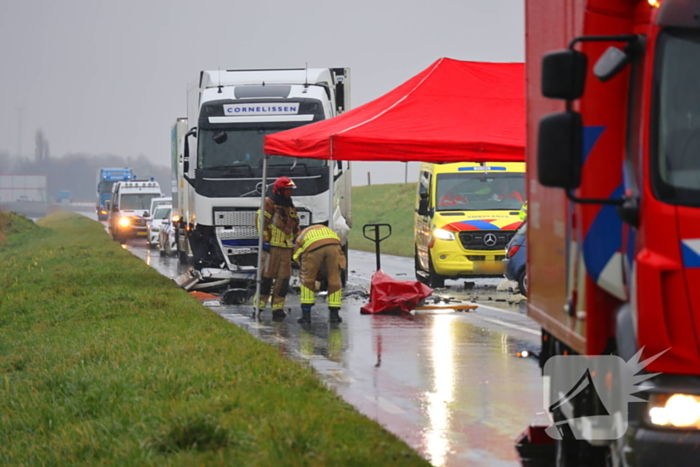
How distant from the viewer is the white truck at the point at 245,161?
1870cm

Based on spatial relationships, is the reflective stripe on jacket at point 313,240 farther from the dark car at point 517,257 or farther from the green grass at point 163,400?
the dark car at point 517,257

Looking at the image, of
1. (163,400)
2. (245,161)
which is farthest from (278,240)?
(163,400)

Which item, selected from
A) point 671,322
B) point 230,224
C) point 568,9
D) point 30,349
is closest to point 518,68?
point 230,224

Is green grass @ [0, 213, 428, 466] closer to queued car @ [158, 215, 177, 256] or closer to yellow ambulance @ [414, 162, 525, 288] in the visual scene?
yellow ambulance @ [414, 162, 525, 288]

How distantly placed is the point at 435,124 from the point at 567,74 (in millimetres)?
9471

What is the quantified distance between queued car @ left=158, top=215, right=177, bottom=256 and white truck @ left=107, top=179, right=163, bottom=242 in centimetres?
1115

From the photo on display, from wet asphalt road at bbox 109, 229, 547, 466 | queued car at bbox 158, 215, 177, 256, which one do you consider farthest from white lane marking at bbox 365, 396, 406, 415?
queued car at bbox 158, 215, 177, 256

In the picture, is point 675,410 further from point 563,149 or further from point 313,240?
point 313,240

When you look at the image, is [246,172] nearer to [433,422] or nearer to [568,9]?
[433,422]

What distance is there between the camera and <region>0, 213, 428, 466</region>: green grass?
6012 mm

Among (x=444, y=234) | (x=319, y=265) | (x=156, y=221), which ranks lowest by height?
(x=156, y=221)

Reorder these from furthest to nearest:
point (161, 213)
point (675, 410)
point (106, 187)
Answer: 1. point (106, 187)
2. point (161, 213)
3. point (675, 410)

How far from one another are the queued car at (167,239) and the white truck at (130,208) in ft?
36.6

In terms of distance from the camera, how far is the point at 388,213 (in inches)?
2462
